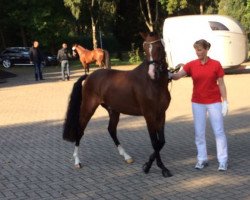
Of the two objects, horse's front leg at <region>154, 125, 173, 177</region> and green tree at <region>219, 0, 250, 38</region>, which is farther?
green tree at <region>219, 0, 250, 38</region>

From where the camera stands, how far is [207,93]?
7172mm

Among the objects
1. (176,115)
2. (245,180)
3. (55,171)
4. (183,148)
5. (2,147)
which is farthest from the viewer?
(176,115)

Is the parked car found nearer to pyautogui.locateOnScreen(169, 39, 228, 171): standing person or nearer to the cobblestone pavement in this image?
the cobblestone pavement

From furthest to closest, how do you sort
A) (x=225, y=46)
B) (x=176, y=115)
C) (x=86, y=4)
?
(x=86, y=4) < (x=225, y=46) < (x=176, y=115)

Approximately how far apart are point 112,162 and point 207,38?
16.1 metres

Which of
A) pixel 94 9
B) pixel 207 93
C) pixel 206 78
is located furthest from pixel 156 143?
pixel 94 9

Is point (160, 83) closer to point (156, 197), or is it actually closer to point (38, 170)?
point (156, 197)

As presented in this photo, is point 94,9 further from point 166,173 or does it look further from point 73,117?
point 166,173

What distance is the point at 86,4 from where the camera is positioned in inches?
1658

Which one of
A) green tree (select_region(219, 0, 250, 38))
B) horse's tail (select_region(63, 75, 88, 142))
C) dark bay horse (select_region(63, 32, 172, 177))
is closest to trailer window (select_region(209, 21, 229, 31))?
green tree (select_region(219, 0, 250, 38))

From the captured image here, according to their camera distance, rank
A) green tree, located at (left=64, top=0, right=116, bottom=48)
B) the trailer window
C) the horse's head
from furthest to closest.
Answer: green tree, located at (left=64, top=0, right=116, bottom=48) < the trailer window < the horse's head

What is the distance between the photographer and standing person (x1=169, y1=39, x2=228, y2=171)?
707cm

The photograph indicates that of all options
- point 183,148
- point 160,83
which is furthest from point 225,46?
point 160,83

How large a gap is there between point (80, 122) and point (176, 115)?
505 cm
